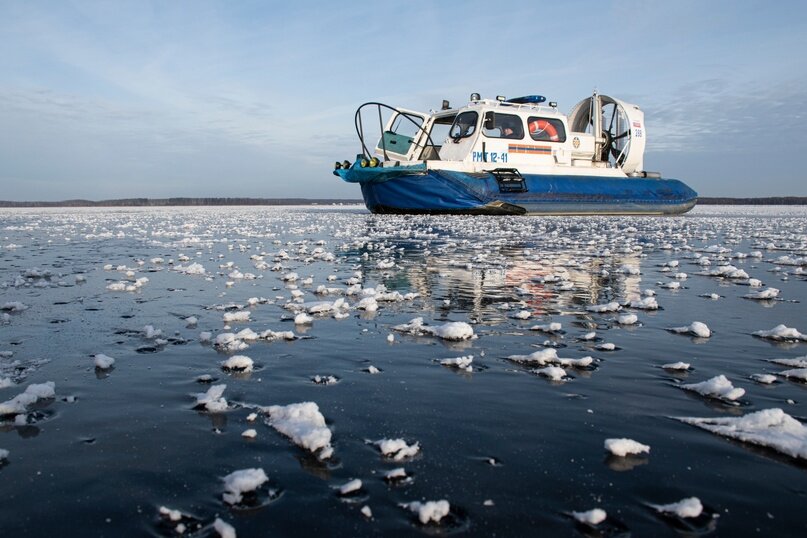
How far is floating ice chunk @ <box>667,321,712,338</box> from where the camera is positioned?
4.29m

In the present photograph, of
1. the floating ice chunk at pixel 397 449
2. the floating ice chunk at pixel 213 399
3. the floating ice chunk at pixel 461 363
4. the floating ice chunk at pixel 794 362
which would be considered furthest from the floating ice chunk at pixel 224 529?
the floating ice chunk at pixel 794 362

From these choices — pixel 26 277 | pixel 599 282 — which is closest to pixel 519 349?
pixel 599 282

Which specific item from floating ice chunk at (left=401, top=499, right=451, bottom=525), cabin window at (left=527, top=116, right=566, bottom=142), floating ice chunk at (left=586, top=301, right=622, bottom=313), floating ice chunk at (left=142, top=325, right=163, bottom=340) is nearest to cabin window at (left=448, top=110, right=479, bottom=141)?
cabin window at (left=527, top=116, right=566, bottom=142)

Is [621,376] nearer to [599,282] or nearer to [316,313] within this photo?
[316,313]

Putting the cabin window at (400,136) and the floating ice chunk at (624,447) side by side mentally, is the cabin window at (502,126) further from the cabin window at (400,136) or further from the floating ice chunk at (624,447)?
the floating ice chunk at (624,447)

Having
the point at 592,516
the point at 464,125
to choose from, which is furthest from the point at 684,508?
the point at 464,125

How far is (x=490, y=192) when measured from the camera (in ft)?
70.8

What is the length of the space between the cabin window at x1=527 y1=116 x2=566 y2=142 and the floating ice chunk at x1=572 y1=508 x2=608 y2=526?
22707 millimetres

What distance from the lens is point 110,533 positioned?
1.81 meters

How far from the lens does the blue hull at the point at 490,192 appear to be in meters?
21.4

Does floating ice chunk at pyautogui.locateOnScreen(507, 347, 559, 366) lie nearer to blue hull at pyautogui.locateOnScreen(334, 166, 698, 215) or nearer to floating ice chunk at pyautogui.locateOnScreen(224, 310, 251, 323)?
floating ice chunk at pyautogui.locateOnScreen(224, 310, 251, 323)

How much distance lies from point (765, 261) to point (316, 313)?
803 centimetres

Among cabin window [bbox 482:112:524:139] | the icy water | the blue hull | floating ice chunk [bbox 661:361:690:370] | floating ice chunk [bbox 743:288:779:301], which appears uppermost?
cabin window [bbox 482:112:524:139]

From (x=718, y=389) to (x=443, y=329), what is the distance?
6.22 ft
